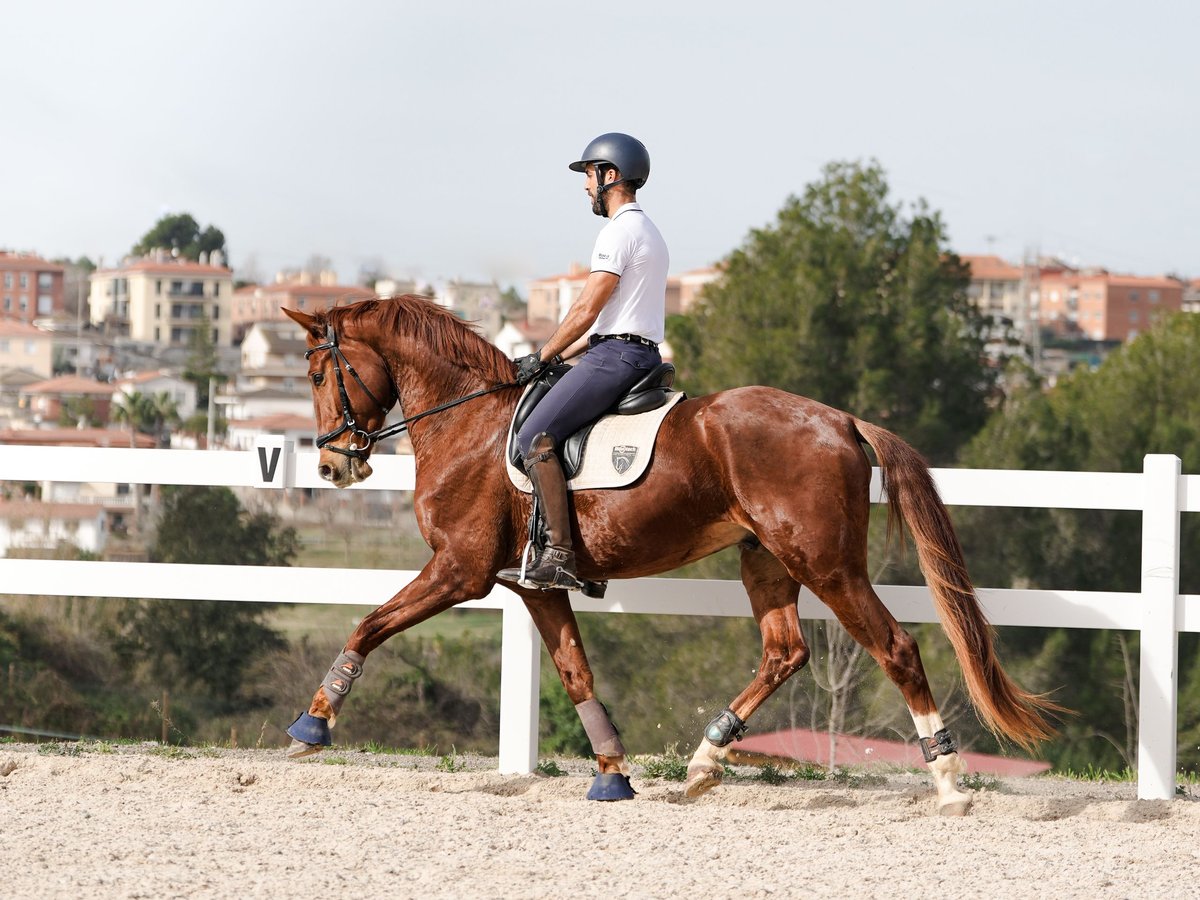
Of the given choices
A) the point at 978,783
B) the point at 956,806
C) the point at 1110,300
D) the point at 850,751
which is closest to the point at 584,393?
the point at 956,806

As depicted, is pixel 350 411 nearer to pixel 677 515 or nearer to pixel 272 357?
pixel 677 515

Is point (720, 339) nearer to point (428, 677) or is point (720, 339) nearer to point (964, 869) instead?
point (428, 677)

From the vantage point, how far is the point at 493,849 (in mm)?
4801

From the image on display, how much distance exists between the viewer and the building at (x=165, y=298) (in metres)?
142

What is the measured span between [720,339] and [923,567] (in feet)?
120

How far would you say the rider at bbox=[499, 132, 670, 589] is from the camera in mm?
5605

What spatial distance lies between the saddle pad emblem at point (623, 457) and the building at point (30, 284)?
138 m

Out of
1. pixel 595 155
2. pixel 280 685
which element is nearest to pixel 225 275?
pixel 280 685

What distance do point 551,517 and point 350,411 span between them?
1.10 m

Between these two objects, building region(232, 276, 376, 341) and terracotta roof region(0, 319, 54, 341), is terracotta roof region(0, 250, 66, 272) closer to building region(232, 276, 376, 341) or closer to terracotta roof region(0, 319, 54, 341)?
building region(232, 276, 376, 341)

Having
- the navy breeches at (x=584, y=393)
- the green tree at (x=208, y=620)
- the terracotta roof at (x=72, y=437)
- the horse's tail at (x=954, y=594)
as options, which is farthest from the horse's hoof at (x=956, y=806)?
the terracotta roof at (x=72, y=437)

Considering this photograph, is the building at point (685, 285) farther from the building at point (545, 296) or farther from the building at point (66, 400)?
the building at point (66, 400)

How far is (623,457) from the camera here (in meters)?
5.66

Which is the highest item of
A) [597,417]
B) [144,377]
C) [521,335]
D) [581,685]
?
[521,335]
